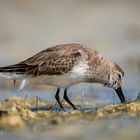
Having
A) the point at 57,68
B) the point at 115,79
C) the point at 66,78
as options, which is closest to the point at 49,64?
the point at 57,68

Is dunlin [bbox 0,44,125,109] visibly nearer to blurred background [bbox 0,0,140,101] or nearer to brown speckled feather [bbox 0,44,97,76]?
brown speckled feather [bbox 0,44,97,76]

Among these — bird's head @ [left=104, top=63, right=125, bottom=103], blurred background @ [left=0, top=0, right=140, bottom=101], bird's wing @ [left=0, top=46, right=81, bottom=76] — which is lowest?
bird's head @ [left=104, top=63, right=125, bottom=103]

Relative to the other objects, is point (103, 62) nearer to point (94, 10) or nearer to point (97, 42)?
point (97, 42)

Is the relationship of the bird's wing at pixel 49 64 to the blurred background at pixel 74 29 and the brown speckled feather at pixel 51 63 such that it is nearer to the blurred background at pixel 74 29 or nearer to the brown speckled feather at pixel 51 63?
the brown speckled feather at pixel 51 63

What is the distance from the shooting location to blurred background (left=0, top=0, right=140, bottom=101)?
71.5ft

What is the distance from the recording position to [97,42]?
72.8ft

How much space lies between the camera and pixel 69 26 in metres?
24.0

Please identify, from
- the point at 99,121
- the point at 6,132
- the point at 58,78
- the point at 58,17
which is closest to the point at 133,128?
the point at 99,121

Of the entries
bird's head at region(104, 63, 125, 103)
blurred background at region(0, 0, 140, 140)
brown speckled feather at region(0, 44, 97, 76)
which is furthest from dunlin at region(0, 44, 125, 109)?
blurred background at region(0, 0, 140, 140)

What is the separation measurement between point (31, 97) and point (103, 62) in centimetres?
205

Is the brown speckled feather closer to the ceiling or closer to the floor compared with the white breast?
closer to the ceiling

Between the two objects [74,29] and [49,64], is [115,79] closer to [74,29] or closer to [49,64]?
[49,64]

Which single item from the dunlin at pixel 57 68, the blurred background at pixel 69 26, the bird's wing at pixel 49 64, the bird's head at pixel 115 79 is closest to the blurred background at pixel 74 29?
the blurred background at pixel 69 26

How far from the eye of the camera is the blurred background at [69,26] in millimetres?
21781
